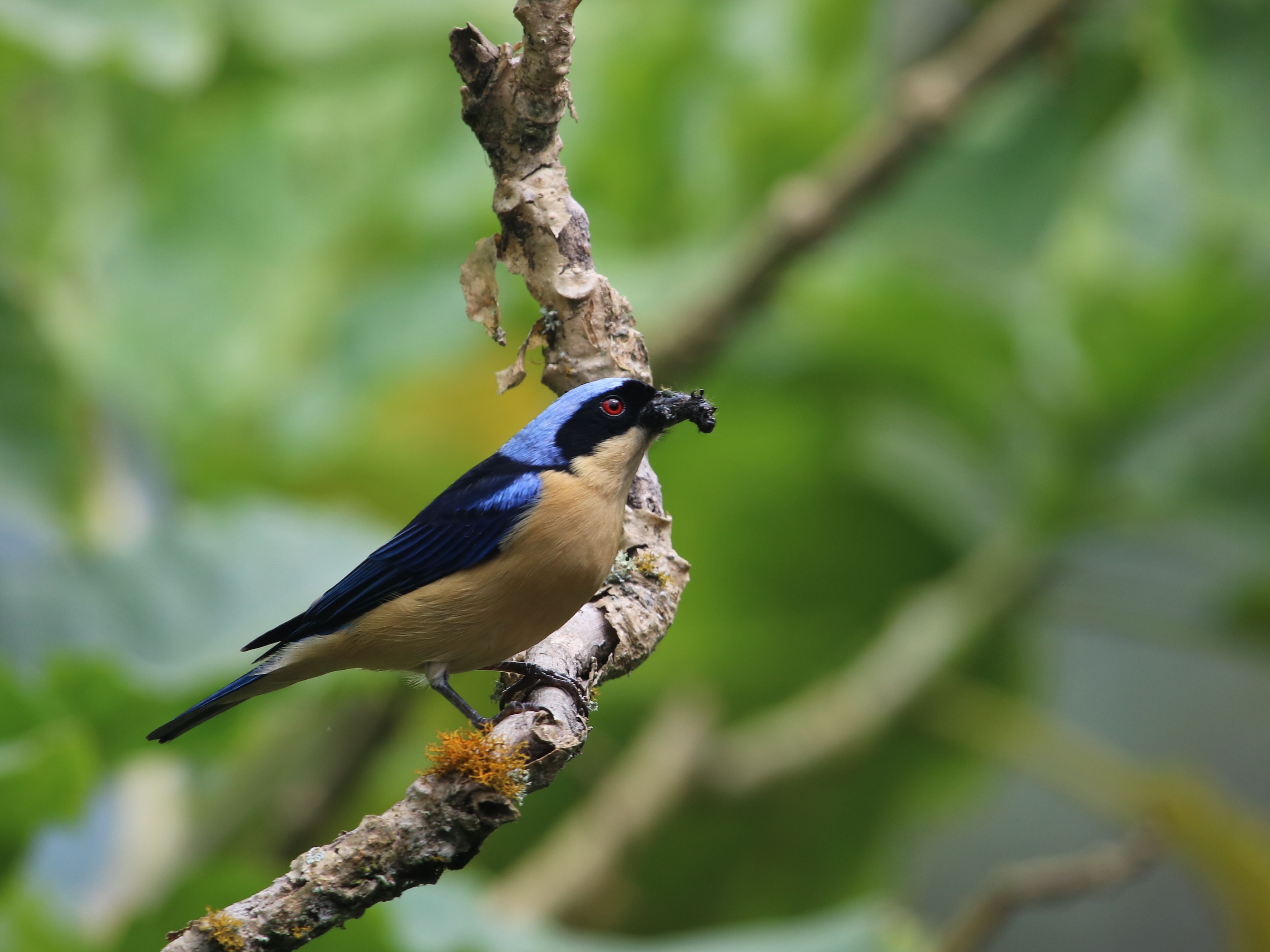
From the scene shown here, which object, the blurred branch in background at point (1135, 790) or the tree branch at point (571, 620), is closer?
the tree branch at point (571, 620)

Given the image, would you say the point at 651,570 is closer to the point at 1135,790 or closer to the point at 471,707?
the point at 471,707

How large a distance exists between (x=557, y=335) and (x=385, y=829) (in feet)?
2.33

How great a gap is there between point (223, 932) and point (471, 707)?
486 millimetres

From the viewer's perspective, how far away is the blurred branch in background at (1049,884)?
2.49 meters

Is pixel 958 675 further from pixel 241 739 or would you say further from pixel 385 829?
pixel 385 829

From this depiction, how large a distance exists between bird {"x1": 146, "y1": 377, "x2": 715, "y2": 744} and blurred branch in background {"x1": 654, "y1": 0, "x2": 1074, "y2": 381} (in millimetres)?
2091

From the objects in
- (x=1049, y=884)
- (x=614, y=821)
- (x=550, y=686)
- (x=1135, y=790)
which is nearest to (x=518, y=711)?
(x=550, y=686)

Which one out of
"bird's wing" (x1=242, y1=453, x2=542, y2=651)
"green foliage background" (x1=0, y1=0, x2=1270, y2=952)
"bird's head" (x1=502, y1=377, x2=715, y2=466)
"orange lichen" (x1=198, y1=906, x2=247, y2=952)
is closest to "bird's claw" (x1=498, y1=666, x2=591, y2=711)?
"bird's wing" (x1=242, y1=453, x2=542, y2=651)

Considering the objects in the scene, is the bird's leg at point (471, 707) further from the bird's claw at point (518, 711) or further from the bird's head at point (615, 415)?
the bird's head at point (615, 415)

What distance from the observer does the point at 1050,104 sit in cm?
498

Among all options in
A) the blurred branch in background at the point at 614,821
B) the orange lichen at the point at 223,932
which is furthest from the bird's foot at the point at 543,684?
the blurred branch in background at the point at 614,821

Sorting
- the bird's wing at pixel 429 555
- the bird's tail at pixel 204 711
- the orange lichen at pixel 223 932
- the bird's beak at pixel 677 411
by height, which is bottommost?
the orange lichen at pixel 223 932

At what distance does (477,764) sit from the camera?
4.25 feet

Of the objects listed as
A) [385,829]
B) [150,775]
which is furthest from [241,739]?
[385,829]
